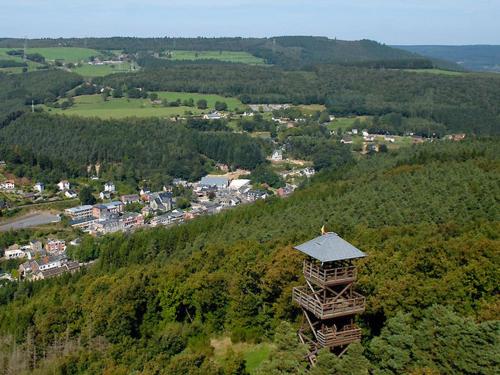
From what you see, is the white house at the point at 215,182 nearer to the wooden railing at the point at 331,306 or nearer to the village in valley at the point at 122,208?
the village in valley at the point at 122,208

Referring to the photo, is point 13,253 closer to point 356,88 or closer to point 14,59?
point 356,88

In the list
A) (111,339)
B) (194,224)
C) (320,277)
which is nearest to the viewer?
(320,277)

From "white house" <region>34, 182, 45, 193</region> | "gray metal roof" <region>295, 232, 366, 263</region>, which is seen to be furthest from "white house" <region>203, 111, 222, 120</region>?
"gray metal roof" <region>295, 232, 366, 263</region>

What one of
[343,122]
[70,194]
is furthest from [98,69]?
[70,194]

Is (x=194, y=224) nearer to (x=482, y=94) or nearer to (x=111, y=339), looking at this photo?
(x=111, y=339)

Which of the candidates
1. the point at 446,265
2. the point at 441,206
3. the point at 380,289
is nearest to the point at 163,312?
the point at 380,289

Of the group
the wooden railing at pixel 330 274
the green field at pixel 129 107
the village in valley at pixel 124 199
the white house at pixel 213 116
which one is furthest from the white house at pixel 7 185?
the wooden railing at pixel 330 274
